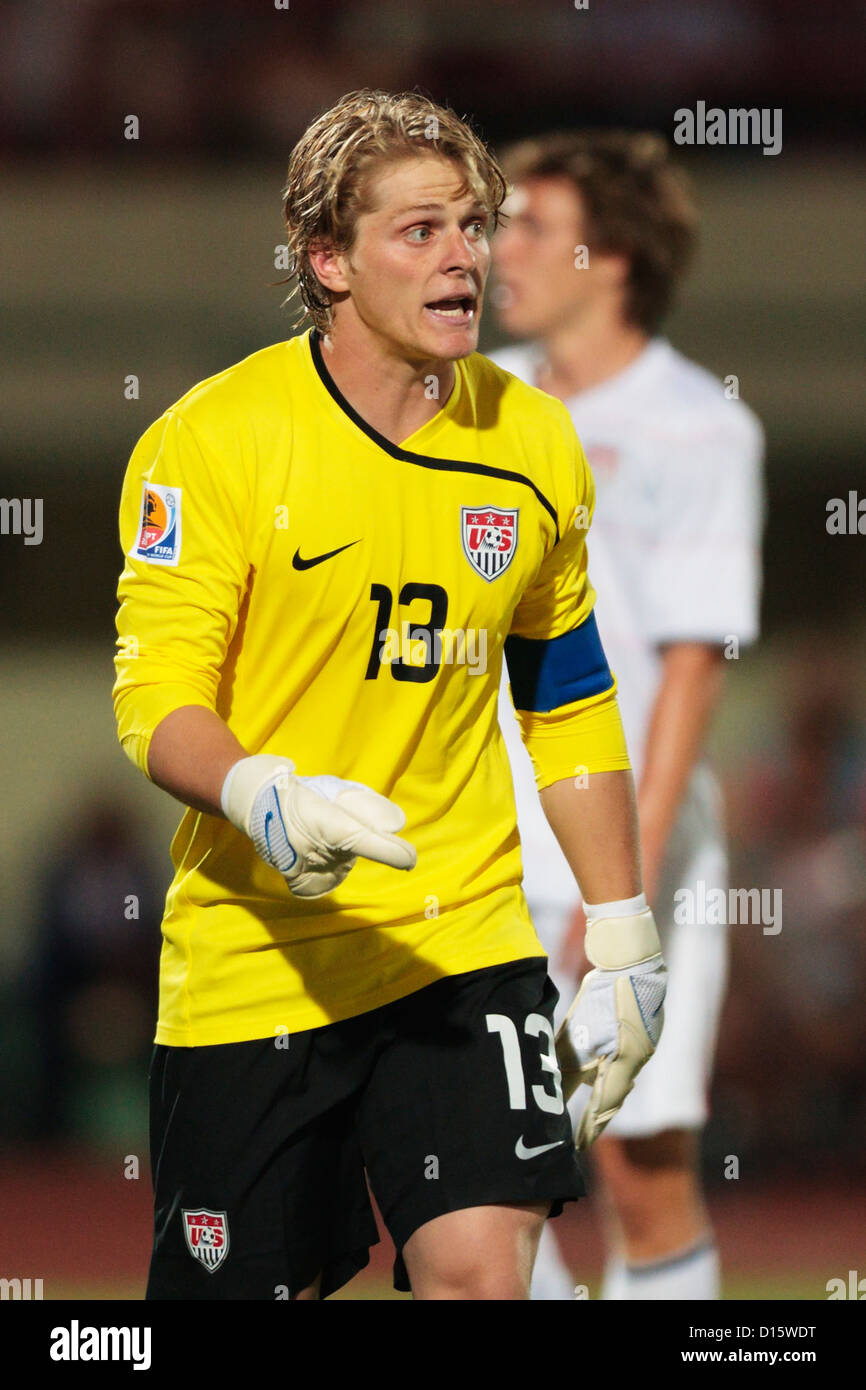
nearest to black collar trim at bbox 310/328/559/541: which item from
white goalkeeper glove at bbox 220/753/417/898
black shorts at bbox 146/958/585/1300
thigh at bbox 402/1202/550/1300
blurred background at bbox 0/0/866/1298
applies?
white goalkeeper glove at bbox 220/753/417/898

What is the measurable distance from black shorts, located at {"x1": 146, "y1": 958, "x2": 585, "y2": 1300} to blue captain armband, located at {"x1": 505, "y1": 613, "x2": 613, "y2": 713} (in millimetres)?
409

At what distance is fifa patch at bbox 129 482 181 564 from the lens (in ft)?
8.05

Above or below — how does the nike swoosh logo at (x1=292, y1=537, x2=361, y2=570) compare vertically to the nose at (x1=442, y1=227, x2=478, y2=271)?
below

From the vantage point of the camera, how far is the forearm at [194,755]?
2275 mm

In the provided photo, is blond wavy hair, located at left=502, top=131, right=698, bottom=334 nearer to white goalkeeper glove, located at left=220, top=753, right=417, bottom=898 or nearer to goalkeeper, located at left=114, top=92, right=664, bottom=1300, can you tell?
goalkeeper, located at left=114, top=92, right=664, bottom=1300

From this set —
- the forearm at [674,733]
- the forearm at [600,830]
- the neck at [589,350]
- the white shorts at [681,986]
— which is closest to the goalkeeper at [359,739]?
the forearm at [600,830]

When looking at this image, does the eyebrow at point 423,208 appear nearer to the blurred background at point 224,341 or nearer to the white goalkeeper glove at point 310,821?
the white goalkeeper glove at point 310,821

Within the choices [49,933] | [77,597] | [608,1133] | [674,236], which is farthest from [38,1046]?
[674,236]

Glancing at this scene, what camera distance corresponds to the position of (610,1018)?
9.30ft

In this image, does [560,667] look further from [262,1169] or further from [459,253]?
[262,1169]

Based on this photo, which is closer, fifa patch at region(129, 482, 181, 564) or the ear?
fifa patch at region(129, 482, 181, 564)

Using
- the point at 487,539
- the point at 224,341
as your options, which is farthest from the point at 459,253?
the point at 224,341

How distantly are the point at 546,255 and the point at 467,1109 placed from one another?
273 cm

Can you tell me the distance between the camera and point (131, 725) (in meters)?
2.38
